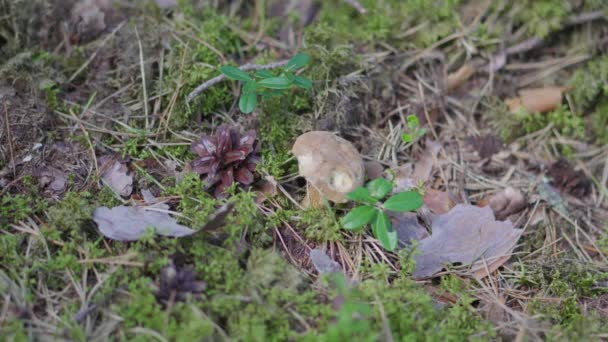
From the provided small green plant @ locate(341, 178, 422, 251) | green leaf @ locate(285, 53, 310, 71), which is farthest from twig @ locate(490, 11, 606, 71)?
small green plant @ locate(341, 178, 422, 251)

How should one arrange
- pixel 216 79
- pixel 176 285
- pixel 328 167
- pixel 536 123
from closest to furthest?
pixel 176 285 < pixel 328 167 < pixel 216 79 < pixel 536 123

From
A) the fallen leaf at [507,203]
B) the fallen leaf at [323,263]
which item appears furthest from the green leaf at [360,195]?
the fallen leaf at [507,203]

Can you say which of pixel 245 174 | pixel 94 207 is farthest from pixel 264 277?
pixel 94 207

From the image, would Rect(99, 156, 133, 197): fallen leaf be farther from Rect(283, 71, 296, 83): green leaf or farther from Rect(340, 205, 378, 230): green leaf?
Rect(340, 205, 378, 230): green leaf

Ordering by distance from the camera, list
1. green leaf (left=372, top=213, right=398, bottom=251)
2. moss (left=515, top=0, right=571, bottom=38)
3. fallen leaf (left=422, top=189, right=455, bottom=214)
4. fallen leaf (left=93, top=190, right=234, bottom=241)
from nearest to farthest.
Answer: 1. fallen leaf (left=93, top=190, right=234, bottom=241)
2. green leaf (left=372, top=213, right=398, bottom=251)
3. fallen leaf (left=422, top=189, right=455, bottom=214)
4. moss (left=515, top=0, right=571, bottom=38)

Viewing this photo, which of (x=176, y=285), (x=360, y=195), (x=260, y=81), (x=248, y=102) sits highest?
(x=260, y=81)

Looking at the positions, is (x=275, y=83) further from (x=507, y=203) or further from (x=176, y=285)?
(x=507, y=203)

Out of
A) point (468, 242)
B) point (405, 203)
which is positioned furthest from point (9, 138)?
point (468, 242)

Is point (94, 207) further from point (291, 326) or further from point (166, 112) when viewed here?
point (291, 326)
